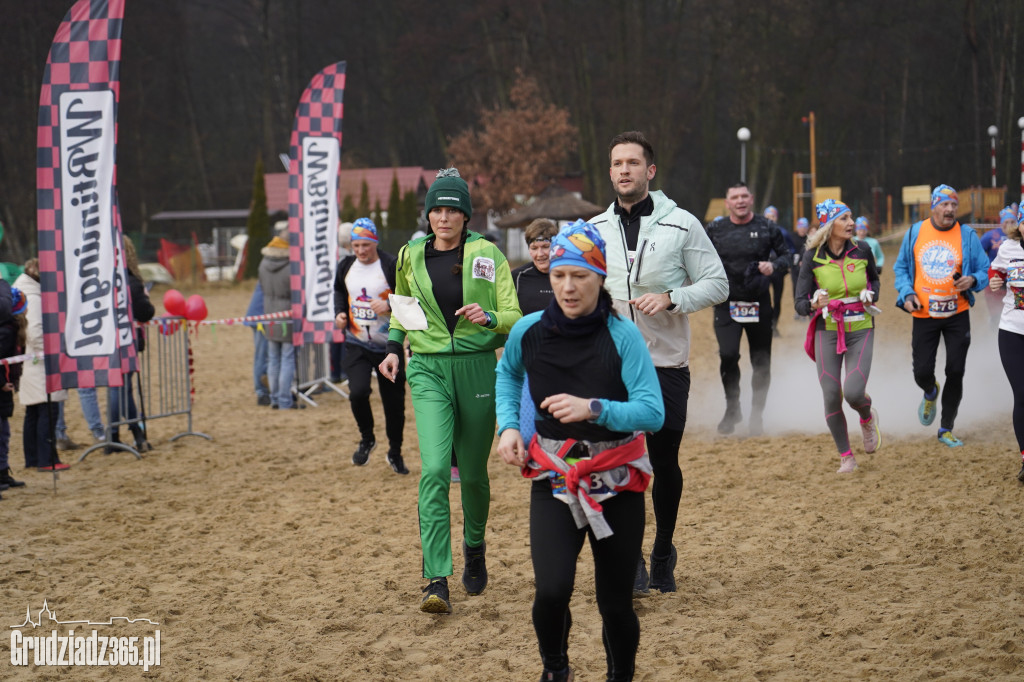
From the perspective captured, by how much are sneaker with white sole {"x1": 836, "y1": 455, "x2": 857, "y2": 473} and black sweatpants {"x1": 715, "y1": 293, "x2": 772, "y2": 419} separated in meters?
1.67

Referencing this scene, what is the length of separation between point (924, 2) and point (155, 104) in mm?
35880

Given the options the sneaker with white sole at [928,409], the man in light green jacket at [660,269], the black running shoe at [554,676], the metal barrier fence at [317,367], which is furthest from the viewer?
the metal barrier fence at [317,367]

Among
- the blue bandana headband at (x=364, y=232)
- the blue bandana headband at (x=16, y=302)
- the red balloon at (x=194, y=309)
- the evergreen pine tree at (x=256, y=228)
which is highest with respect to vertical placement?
the evergreen pine tree at (x=256, y=228)

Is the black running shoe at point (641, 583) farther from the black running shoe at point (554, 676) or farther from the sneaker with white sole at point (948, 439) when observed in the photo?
the sneaker with white sole at point (948, 439)

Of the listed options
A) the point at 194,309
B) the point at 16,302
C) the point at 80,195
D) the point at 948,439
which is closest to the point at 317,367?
the point at 194,309

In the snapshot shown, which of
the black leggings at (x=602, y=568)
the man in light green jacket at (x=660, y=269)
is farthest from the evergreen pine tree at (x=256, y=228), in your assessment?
the black leggings at (x=602, y=568)

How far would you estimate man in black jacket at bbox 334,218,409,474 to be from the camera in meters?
8.35

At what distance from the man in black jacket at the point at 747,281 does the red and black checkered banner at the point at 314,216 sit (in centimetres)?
460

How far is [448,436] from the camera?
518 centimetres

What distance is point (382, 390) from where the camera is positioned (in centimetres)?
855

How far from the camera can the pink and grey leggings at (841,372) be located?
748 centimetres

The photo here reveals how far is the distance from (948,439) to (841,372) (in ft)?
5.10

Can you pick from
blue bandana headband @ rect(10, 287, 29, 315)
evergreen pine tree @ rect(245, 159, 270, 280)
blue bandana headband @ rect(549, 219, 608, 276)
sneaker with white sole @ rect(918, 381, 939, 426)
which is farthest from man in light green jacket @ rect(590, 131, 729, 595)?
evergreen pine tree @ rect(245, 159, 270, 280)

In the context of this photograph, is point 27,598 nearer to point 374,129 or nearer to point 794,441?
point 794,441
